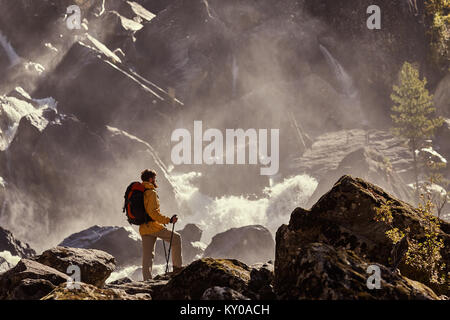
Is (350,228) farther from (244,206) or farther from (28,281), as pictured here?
(244,206)

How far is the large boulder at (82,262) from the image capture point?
10289 millimetres

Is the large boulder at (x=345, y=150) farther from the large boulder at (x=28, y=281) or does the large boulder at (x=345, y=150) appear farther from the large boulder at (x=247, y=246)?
the large boulder at (x=28, y=281)

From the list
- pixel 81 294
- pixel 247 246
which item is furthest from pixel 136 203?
pixel 247 246

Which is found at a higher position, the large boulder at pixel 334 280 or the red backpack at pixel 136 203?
the red backpack at pixel 136 203

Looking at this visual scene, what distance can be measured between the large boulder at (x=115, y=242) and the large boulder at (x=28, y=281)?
38.2 metres

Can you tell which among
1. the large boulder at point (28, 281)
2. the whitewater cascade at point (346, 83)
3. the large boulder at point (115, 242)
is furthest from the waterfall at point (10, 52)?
the large boulder at point (28, 281)

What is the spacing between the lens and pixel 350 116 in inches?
3351

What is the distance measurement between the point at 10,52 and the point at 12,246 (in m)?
47.2

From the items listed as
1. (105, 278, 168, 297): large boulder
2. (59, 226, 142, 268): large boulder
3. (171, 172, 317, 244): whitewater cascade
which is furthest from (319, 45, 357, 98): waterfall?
(105, 278, 168, 297): large boulder

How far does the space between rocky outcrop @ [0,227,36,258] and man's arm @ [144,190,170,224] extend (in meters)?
39.2

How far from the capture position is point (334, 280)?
5.89 m

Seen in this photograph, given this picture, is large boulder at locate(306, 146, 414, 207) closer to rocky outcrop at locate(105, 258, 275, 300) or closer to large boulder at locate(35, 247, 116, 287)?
large boulder at locate(35, 247, 116, 287)

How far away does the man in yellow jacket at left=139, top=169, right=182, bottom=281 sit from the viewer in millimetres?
10211

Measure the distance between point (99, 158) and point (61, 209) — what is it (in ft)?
26.6
